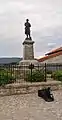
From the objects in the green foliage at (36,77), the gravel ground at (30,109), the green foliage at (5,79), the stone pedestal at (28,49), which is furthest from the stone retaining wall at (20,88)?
the stone pedestal at (28,49)

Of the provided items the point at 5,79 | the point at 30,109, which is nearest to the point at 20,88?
the point at 5,79

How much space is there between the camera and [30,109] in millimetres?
9156

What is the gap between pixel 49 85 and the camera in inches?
531

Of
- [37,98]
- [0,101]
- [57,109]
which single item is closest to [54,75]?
[37,98]

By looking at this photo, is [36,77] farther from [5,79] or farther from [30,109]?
[30,109]

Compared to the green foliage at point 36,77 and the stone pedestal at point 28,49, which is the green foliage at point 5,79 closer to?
the green foliage at point 36,77

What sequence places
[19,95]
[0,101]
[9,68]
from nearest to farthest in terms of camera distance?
[0,101], [19,95], [9,68]

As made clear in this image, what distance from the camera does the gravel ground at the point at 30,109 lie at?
802 cm

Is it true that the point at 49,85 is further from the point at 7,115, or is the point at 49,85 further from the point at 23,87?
the point at 7,115

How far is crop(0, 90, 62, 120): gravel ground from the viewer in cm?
802

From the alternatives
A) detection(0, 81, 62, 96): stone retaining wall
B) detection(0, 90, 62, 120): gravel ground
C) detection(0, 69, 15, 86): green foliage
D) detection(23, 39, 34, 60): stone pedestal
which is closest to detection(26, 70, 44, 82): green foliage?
detection(0, 69, 15, 86): green foliage

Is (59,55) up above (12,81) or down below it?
above

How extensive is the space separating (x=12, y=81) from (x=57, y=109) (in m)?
5.26

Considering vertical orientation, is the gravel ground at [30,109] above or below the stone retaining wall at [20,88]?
below
